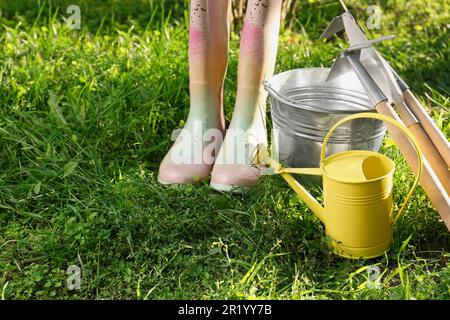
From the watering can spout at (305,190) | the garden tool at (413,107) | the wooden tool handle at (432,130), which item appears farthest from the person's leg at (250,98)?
the wooden tool handle at (432,130)

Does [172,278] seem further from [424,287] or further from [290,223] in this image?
[424,287]

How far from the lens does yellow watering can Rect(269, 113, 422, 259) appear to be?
2592 mm

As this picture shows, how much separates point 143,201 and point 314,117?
74 centimetres

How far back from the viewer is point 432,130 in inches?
107

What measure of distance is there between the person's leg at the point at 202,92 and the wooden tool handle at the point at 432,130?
31.6 inches

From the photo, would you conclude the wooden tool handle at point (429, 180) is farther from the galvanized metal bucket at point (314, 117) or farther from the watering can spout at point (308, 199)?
the watering can spout at point (308, 199)

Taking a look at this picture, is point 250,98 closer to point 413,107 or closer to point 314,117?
point 314,117

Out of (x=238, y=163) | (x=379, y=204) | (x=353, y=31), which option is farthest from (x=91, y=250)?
(x=353, y=31)

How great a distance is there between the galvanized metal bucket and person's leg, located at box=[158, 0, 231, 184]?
0.25 meters

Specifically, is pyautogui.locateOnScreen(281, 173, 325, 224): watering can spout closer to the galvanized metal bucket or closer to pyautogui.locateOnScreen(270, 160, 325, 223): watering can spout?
pyautogui.locateOnScreen(270, 160, 325, 223): watering can spout

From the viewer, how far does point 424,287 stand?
246 cm

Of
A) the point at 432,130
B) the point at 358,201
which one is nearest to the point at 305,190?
the point at 358,201

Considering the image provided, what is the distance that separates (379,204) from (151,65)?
1.51 meters

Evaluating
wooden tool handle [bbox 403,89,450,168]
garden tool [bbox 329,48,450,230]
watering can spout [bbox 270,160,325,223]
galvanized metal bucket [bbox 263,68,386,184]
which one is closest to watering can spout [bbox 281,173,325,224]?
watering can spout [bbox 270,160,325,223]
